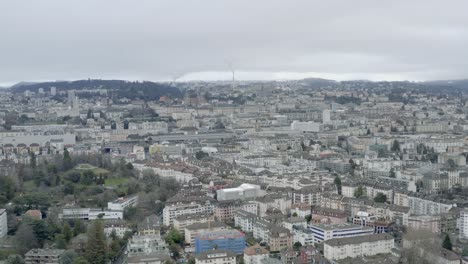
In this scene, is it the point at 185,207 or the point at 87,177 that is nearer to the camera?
the point at 185,207

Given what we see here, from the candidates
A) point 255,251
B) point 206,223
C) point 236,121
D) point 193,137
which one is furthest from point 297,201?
point 236,121

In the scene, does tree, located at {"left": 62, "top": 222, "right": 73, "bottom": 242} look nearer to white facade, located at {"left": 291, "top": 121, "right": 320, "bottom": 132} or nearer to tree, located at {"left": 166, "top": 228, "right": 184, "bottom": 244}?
tree, located at {"left": 166, "top": 228, "right": 184, "bottom": 244}

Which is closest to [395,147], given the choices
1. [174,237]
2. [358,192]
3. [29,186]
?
[358,192]

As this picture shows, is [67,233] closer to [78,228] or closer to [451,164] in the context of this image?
[78,228]

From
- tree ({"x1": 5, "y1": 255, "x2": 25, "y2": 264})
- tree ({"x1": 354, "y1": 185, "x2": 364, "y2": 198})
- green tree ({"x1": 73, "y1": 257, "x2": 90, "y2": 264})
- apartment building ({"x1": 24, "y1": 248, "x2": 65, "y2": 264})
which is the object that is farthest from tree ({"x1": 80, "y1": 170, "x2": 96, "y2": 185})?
tree ({"x1": 354, "y1": 185, "x2": 364, "y2": 198})

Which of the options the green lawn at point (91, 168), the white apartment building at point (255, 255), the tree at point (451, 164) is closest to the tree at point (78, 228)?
the white apartment building at point (255, 255)

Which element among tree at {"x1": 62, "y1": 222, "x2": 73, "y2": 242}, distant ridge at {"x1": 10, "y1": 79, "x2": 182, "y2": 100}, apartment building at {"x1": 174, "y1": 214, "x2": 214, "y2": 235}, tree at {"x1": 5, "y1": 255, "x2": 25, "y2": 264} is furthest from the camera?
distant ridge at {"x1": 10, "y1": 79, "x2": 182, "y2": 100}
